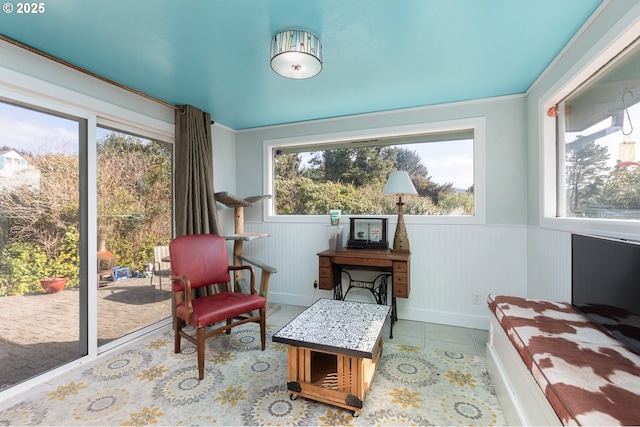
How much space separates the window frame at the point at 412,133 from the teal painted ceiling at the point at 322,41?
314mm

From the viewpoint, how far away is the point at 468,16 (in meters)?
1.52

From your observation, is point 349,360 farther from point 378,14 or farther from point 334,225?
point 378,14

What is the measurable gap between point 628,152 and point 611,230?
0.43m

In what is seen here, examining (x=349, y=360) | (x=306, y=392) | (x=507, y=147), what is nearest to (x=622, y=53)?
(x=507, y=147)

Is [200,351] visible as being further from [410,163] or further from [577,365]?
[410,163]

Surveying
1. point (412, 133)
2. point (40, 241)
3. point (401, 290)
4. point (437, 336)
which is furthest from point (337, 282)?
point (40, 241)

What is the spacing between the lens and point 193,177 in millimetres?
2816

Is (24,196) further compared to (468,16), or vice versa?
(24,196)

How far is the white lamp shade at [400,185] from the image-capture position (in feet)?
8.87

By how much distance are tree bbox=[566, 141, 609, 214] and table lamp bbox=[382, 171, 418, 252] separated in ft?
3.75

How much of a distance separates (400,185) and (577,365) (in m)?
1.87

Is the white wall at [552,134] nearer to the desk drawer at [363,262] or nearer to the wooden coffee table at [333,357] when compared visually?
the desk drawer at [363,262]

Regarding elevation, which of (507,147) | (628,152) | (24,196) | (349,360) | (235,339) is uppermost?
(507,147)

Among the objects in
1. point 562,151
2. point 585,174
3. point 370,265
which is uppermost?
point 562,151
